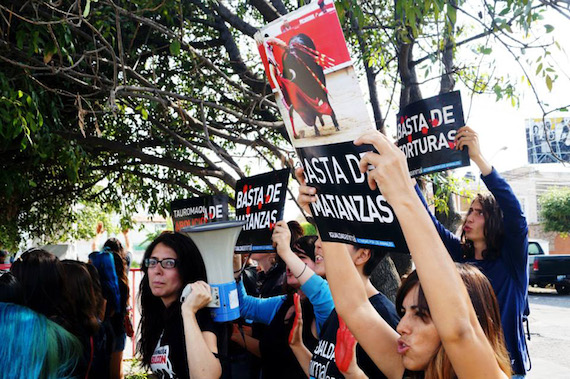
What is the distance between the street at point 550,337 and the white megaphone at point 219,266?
656 cm

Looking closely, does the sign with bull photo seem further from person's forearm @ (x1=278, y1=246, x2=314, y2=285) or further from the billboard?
the billboard

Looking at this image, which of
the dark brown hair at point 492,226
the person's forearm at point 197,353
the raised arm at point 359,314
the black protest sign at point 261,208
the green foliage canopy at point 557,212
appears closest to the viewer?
the raised arm at point 359,314

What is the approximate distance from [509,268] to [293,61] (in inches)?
81.4

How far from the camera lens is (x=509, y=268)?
10.7ft

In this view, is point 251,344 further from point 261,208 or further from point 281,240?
point 261,208

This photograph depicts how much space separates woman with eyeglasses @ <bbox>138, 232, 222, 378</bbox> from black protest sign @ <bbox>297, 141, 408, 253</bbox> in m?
0.93

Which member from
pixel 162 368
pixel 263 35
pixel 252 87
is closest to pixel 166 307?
pixel 162 368

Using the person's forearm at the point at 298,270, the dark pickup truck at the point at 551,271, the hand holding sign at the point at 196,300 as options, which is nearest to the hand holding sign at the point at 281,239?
the person's forearm at the point at 298,270

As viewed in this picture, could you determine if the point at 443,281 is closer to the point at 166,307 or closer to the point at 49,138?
the point at 166,307

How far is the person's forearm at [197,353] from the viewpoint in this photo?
2.59 meters

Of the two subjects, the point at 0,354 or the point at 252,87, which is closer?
the point at 0,354

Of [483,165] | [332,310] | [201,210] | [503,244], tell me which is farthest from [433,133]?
[201,210]

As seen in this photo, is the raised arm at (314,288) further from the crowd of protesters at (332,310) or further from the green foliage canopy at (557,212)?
the green foliage canopy at (557,212)

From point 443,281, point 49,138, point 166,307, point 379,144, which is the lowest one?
point 166,307
